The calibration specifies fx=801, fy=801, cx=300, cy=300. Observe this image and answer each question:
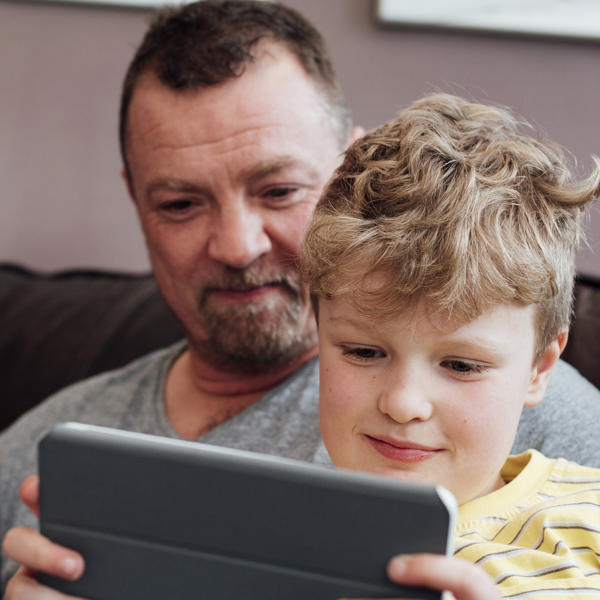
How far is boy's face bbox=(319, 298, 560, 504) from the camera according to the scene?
75cm

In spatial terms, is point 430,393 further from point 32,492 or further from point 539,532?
point 32,492

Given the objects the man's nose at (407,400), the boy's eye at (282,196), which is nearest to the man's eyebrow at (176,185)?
the boy's eye at (282,196)

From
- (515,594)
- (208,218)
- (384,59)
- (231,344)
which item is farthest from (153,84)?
(515,594)

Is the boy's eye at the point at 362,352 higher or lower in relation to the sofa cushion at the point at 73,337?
higher

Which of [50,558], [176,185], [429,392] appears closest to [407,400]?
[429,392]

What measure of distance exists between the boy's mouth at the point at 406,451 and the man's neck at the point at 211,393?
1.66 ft

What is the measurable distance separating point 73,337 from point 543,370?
3.58 ft

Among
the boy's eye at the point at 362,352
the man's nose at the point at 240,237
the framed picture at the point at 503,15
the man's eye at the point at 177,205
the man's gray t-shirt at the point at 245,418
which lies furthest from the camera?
the framed picture at the point at 503,15

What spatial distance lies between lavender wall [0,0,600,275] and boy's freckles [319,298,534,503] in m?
1.02

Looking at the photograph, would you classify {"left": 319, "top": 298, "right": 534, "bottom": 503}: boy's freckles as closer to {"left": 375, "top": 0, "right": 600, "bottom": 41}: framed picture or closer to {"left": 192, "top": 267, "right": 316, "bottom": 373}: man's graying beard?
{"left": 192, "top": 267, "right": 316, "bottom": 373}: man's graying beard

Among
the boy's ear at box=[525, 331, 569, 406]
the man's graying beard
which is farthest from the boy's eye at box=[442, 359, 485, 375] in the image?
the man's graying beard

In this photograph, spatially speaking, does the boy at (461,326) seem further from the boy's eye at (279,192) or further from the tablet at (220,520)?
the boy's eye at (279,192)

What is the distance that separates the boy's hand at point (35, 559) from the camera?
2.08ft

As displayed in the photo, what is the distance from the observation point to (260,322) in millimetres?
1232
